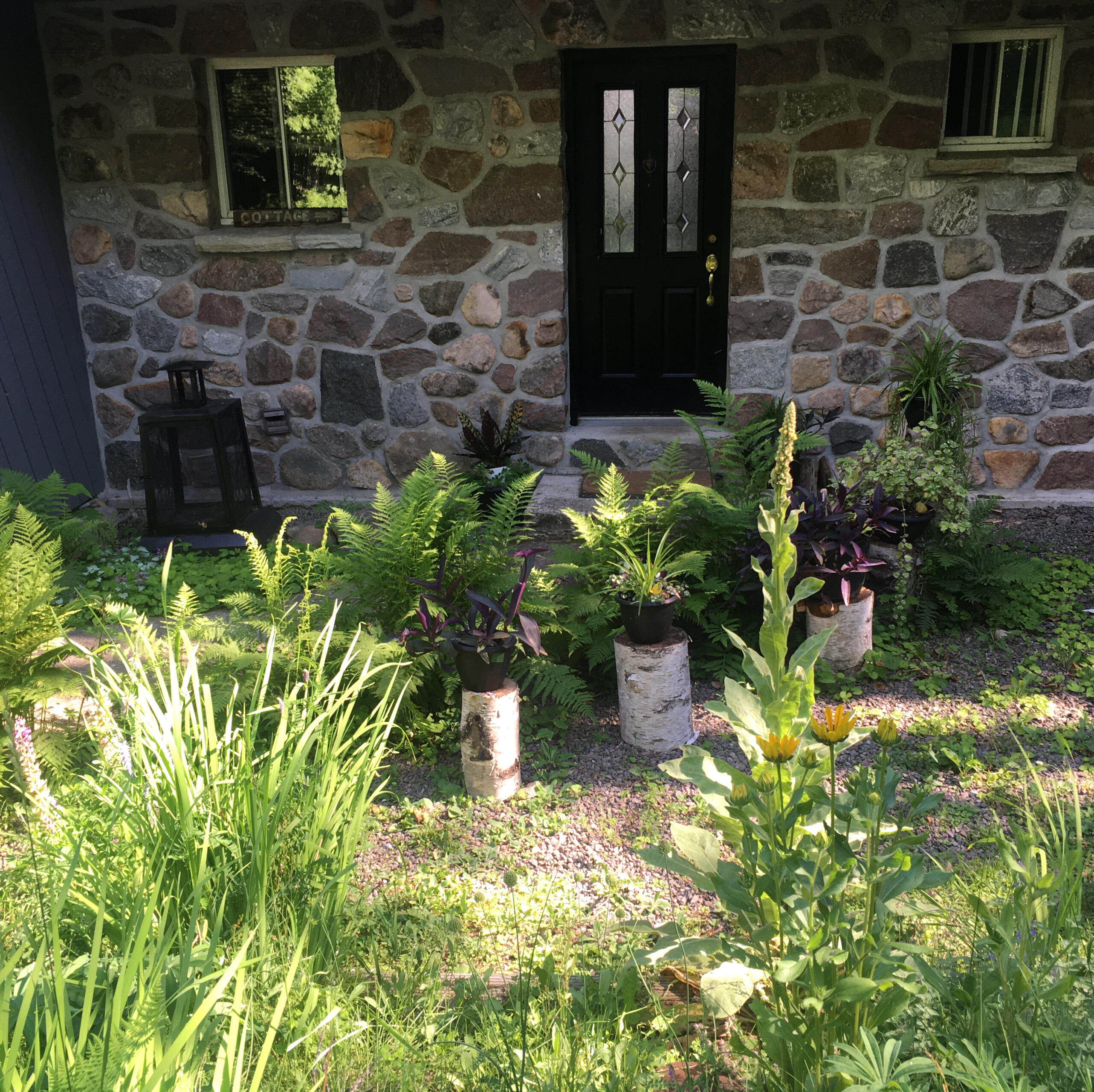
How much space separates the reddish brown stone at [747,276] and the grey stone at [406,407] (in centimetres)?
175

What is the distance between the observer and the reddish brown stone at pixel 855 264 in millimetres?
5102

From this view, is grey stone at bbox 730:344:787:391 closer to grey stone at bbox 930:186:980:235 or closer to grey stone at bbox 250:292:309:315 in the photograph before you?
grey stone at bbox 930:186:980:235

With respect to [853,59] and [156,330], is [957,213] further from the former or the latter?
[156,330]

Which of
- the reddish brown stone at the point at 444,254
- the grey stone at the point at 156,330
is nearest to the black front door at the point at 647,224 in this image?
the reddish brown stone at the point at 444,254

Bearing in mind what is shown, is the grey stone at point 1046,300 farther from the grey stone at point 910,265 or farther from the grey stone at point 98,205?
the grey stone at point 98,205

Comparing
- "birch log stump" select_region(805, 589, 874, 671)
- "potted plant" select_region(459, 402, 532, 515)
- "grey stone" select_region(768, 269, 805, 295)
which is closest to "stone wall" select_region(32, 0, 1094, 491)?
"grey stone" select_region(768, 269, 805, 295)

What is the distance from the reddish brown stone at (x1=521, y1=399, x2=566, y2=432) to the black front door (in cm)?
35

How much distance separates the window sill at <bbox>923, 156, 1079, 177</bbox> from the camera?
484 cm

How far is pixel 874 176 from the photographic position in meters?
4.99

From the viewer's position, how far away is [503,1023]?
1.86 m

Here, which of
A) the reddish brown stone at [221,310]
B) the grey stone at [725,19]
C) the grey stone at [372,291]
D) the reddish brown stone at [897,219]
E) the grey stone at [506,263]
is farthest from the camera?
the reddish brown stone at [221,310]

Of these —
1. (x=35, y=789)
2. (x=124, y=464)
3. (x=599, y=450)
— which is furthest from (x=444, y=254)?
(x=35, y=789)

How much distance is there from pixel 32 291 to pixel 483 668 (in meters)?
3.70

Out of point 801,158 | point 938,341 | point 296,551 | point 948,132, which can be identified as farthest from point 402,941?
point 948,132
